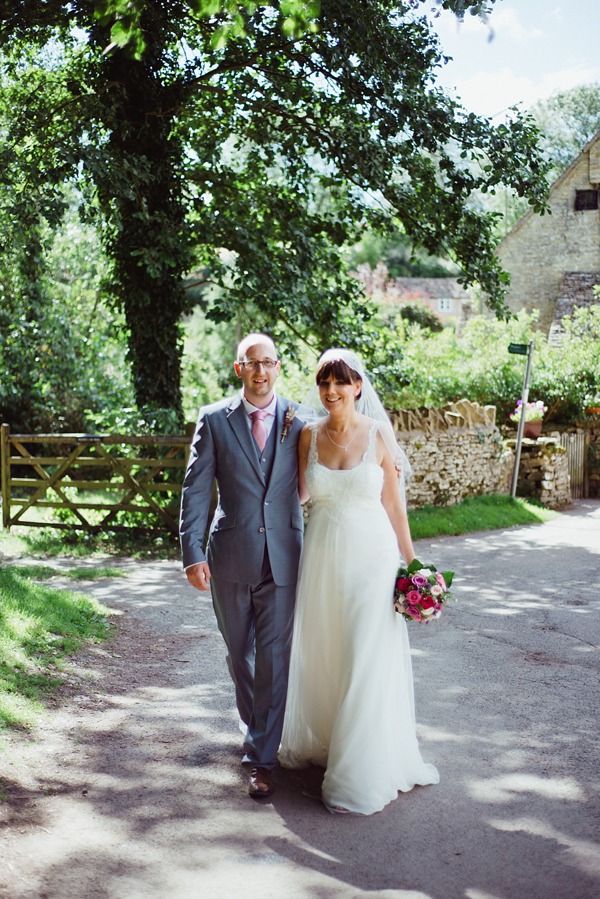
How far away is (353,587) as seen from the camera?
4.27 m

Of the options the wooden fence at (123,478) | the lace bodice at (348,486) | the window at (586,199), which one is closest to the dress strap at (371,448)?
the lace bodice at (348,486)

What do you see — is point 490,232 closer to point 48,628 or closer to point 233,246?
point 233,246

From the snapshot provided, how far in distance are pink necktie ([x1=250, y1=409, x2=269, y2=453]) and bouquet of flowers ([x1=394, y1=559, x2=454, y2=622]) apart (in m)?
1.01

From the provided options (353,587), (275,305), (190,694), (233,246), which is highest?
(233,246)

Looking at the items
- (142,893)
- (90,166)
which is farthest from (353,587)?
(90,166)

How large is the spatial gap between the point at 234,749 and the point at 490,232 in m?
9.61

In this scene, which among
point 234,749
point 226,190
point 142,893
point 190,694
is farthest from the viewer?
point 226,190

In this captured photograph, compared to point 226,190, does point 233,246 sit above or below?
below

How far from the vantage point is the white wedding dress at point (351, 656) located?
4.07 m

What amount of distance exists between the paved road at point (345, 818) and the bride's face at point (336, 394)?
200cm

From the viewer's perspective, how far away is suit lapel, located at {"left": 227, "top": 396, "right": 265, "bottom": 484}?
4.36 m

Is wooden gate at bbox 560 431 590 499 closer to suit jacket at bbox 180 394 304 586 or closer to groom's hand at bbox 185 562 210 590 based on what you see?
suit jacket at bbox 180 394 304 586

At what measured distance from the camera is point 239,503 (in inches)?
172

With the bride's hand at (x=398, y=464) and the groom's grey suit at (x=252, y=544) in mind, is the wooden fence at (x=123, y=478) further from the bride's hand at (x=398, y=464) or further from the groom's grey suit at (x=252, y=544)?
the groom's grey suit at (x=252, y=544)
